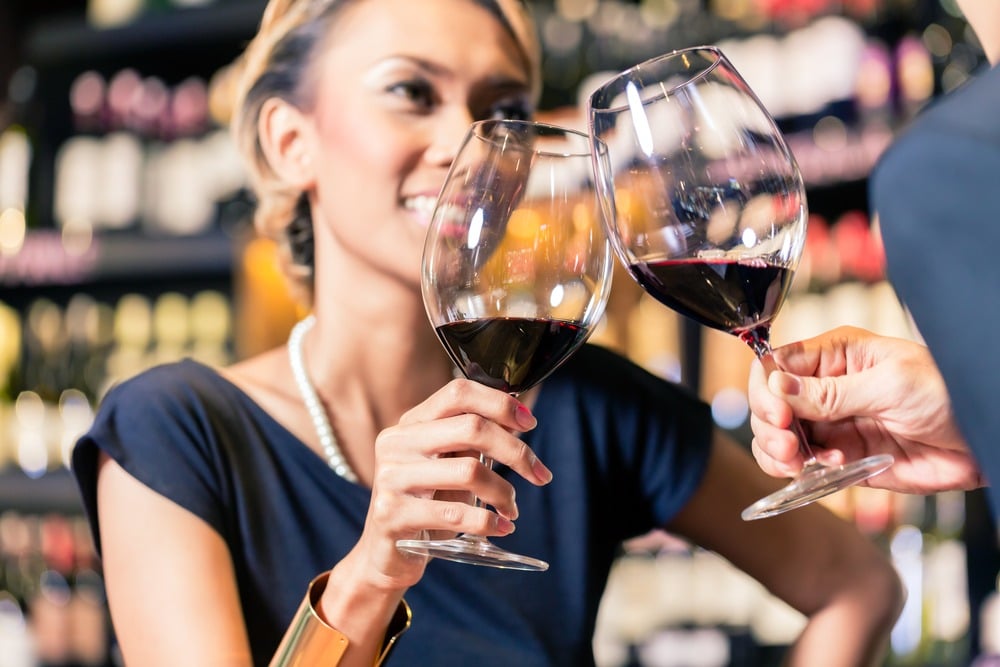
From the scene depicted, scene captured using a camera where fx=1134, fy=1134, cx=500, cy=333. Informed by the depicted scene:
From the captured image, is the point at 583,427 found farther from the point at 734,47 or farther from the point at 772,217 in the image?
the point at 734,47

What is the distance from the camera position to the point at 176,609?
100 cm

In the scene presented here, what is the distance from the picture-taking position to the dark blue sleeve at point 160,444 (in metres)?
1.07

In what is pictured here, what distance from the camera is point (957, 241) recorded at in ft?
1.27

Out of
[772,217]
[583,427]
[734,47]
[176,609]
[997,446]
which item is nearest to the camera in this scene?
[997,446]

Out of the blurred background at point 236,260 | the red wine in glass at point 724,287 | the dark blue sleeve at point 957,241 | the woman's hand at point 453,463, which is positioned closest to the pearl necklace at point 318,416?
the woman's hand at point 453,463

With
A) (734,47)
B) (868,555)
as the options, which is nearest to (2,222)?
(734,47)

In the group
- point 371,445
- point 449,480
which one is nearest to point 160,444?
point 371,445

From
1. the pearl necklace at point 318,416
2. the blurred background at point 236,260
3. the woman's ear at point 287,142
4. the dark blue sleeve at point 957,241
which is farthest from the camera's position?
the blurred background at point 236,260

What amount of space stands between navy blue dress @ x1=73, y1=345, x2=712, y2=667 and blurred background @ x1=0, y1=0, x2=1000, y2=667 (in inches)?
45.9

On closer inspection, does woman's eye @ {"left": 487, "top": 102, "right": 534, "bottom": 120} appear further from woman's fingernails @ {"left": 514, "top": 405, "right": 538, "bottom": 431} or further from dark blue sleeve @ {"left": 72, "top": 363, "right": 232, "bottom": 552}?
woman's fingernails @ {"left": 514, "top": 405, "right": 538, "bottom": 431}

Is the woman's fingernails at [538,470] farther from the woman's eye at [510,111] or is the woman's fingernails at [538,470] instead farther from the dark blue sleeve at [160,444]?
the woman's eye at [510,111]

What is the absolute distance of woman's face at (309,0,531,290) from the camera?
1177mm

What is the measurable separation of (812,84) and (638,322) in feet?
2.10

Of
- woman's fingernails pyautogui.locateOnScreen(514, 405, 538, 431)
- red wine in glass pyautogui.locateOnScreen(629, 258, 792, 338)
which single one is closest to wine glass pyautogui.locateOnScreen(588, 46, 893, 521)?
red wine in glass pyautogui.locateOnScreen(629, 258, 792, 338)
